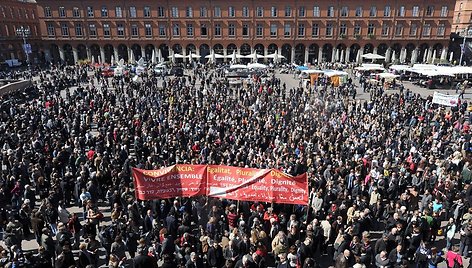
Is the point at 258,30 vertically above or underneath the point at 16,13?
underneath

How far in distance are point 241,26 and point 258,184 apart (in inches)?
2084

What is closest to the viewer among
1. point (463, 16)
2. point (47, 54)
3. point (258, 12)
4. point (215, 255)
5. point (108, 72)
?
point (215, 255)

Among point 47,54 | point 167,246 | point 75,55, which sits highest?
point 167,246

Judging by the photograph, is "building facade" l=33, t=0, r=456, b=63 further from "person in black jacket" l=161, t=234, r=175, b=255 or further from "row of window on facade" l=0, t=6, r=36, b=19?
"person in black jacket" l=161, t=234, r=175, b=255

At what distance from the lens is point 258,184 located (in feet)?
31.5

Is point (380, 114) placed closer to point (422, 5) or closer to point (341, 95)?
point (341, 95)

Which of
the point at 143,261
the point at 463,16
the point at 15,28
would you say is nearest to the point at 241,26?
the point at 15,28

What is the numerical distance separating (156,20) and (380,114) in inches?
1826

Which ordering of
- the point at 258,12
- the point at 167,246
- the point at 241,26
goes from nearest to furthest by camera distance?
the point at 167,246 → the point at 258,12 → the point at 241,26

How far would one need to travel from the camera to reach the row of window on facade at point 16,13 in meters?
60.2

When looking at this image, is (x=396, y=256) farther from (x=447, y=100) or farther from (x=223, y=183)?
(x=447, y=100)

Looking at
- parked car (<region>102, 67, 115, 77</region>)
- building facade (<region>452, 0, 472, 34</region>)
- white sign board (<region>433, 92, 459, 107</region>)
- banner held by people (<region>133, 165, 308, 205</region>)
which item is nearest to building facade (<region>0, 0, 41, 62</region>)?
parked car (<region>102, 67, 115, 77</region>)

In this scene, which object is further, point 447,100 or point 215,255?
point 447,100

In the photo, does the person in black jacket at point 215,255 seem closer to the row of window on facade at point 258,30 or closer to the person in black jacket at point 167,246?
the person in black jacket at point 167,246
